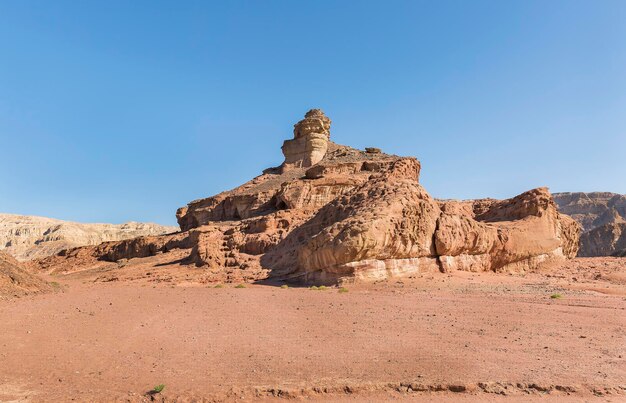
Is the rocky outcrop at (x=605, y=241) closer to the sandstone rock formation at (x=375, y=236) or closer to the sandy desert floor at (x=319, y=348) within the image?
the sandstone rock formation at (x=375, y=236)

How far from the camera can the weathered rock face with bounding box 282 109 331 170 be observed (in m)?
54.4

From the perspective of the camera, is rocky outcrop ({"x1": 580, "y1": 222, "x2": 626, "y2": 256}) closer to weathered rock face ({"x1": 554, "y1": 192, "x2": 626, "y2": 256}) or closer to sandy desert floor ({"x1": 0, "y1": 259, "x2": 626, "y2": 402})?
weathered rock face ({"x1": 554, "y1": 192, "x2": 626, "y2": 256})

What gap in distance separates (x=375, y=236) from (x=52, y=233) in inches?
4196

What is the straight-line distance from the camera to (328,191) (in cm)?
3678

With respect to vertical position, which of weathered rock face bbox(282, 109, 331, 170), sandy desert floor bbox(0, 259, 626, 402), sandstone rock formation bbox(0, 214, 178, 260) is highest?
weathered rock face bbox(282, 109, 331, 170)

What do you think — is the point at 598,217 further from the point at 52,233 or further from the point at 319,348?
the point at 52,233

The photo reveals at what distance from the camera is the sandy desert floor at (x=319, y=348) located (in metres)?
5.90

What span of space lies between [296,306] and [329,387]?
565 centimetres

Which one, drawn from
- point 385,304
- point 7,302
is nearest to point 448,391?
point 385,304

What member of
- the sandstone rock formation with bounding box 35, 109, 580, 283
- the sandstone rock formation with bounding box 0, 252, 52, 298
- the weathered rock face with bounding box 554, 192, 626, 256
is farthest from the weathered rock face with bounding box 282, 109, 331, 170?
the weathered rock face with bounding box 554, 192, 626, 256

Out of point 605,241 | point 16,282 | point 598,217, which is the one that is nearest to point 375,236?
point 16,282

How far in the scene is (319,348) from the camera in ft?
25.1

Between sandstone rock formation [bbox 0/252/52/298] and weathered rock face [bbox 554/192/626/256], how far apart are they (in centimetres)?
6698

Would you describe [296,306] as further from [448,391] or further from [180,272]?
[180,272]
